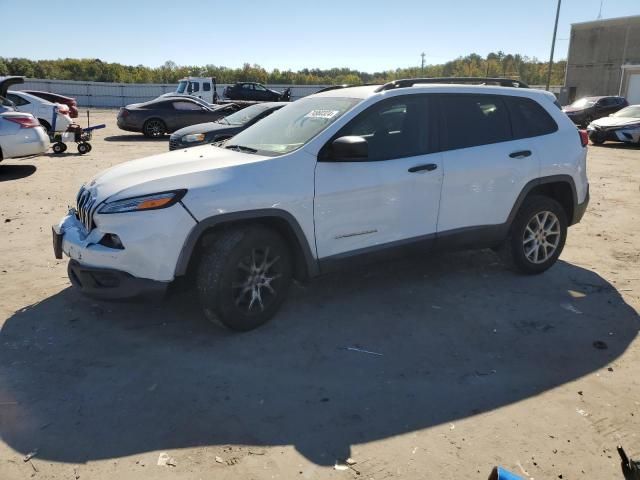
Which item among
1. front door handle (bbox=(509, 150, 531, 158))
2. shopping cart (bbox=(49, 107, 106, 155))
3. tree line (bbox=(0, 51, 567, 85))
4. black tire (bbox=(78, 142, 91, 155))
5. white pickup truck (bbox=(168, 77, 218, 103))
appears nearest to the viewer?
front door handle (bbox=(509, 150, 531, 158))

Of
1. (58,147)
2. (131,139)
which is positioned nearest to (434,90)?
(58,147)

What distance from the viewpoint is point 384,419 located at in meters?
3.03

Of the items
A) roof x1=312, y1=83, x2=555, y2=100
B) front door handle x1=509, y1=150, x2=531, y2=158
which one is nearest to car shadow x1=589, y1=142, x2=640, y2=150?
roof x1=312, y1=83, x2=555, y2=100

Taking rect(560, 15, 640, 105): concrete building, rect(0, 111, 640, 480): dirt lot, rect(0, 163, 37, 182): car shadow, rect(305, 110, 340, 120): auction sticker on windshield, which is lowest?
rect(0, 111, 640, 480): dirt lot

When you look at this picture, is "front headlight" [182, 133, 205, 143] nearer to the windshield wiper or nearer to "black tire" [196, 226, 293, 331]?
the windshield wiper

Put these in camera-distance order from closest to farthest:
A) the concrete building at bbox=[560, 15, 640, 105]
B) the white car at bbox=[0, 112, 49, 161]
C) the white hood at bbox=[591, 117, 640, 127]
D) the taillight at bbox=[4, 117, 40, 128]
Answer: the white car at bbox=[0, 112, 49, 161], the taillight at bbox=[4, 117, 40, 128], the white hood at bbox=[591, 117, 640, 127], the concrete building at bbox=[560, 15, 640, 105]

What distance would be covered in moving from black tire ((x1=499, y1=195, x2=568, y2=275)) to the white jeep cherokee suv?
13 millimetres

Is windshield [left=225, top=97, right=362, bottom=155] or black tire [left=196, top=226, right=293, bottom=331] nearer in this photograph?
black tire [left=196, top=226, right=293, bottom=331]

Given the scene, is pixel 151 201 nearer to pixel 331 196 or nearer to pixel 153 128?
pixel 331 196

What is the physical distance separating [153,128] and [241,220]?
614 inches

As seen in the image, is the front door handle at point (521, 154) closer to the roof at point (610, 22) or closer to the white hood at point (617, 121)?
the white hood at point (617, 121)

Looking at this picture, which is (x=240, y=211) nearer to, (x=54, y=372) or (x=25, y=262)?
(x=54, y=372)

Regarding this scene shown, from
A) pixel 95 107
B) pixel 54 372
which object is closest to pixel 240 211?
pixel 54 372

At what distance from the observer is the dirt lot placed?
273 cm
